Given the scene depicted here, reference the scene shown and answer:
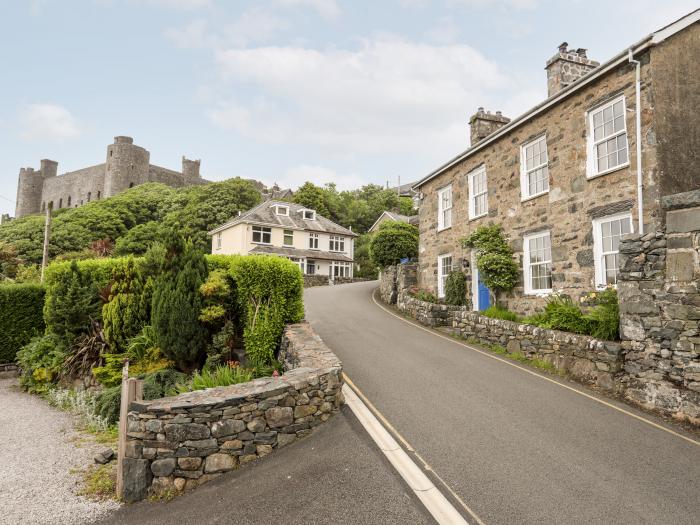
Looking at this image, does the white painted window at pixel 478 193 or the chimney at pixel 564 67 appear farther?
the white painted window at pixel 478 193

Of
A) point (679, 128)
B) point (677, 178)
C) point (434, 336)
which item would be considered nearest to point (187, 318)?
point (434, 336)

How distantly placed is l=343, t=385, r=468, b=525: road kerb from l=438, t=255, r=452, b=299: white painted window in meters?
11.7

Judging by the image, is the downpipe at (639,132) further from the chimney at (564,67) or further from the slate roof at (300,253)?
the slate roof at (300,253)

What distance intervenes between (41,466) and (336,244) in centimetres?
3790

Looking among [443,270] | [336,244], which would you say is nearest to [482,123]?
[443,270]

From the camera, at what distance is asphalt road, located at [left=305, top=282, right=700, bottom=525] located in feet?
14.0

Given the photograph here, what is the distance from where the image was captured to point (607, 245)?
35.3 feet

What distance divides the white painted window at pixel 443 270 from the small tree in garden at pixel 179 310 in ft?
37.1

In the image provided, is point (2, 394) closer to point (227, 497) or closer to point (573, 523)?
point (227, 497)

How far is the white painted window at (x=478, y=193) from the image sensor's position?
15805 millimetres

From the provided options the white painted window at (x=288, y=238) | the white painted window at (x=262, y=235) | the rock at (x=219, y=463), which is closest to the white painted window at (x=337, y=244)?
the white painted window at (x=288, y=238)

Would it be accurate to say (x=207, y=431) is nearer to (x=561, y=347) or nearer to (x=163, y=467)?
(x=163, y=467)

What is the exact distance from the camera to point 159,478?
5199 millimetres

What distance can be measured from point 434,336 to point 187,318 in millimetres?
7717
